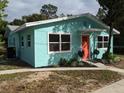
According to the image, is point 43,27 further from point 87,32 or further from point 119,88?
point 119,88

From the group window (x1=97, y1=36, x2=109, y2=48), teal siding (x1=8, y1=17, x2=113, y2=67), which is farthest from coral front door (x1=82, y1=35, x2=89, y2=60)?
window (x1=97, y1=36, x2=109, y2=48)

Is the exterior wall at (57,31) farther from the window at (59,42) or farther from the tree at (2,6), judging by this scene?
the tree at (2,6)

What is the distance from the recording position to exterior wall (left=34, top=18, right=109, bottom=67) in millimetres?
18938

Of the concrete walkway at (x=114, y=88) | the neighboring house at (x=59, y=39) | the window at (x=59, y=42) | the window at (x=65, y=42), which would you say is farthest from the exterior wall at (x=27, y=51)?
the concrete walkway at (x=114, y=88)

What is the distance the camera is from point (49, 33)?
1947 cm

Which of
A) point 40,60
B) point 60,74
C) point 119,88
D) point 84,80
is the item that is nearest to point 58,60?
point 40,60

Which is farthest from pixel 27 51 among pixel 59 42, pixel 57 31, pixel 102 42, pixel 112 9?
pixel 112 9

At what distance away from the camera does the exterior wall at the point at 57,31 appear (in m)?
18.9

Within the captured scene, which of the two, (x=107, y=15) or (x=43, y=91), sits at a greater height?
(x=107, y=15)

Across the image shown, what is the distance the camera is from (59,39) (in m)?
20.1

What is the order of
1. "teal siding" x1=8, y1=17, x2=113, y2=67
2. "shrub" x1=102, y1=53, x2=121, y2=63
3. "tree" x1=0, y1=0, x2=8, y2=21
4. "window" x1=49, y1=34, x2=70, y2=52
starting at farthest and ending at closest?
1. "shrub" x1=102, y1=53, x2=121, y2=63
2. "window" x1=49, y1=34, x2=70, y2=52
3. "teal siding" x1=8, y1=17, x2=113, y2=67
4. "tree" x1=0, y1=0, x2=8, y2=21

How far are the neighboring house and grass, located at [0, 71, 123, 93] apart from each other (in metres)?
4.25

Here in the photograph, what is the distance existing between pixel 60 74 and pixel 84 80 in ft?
6.47

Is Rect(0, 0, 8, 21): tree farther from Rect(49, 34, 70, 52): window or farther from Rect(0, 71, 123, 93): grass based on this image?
Rect(49, 34, 70, 52): window
